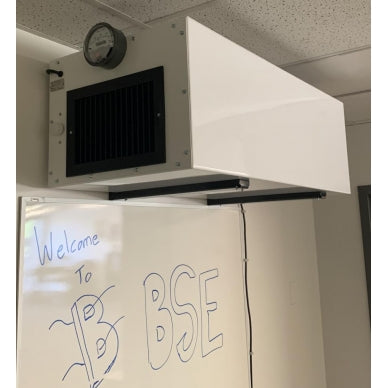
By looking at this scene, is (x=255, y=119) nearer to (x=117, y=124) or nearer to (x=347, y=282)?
(x=117, y=124)

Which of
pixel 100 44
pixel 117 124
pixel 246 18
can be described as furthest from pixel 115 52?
pixel 246 18

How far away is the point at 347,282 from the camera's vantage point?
253 cm

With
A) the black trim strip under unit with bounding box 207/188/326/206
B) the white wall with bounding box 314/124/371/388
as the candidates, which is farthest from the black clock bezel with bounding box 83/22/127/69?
the white wall with bounding box 314/124/371/388

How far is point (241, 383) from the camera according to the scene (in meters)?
1.72

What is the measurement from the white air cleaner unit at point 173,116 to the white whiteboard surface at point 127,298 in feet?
0.54

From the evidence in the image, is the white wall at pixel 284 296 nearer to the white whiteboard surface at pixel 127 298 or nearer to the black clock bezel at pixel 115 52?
the white whiteboard surface at pixel 127 298

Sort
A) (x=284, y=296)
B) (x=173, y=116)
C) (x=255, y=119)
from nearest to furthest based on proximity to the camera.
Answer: (x=173, y=116)
(x=255, y=119)
(x=284, y=296)

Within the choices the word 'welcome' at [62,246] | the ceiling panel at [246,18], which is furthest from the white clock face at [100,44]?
the word 'welcome' at [62,246]

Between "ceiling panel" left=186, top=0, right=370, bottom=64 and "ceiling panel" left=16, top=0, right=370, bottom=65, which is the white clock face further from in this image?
"ceiling panel" left=186, top=0, right=370, bottom=64

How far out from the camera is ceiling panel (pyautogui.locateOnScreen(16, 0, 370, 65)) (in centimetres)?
101

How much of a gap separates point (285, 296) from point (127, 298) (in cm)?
121
